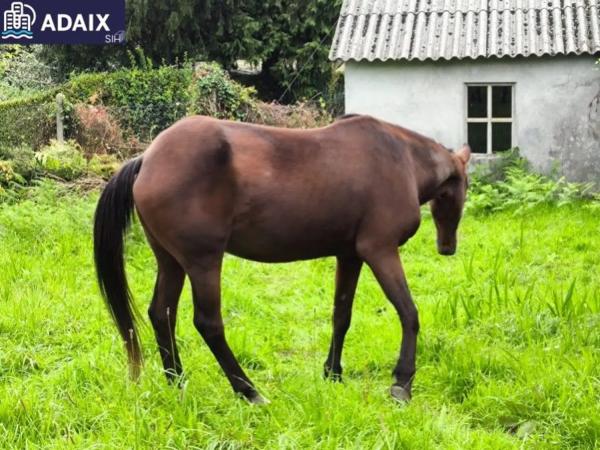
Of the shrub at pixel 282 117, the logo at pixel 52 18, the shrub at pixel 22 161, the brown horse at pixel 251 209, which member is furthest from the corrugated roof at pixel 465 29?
the logo at pixel 52 18

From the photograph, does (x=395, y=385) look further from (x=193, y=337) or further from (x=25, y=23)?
(x=25, y=23)

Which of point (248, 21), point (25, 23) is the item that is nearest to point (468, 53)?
point (25, 23)

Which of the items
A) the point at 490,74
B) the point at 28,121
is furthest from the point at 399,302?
the point at 28,121

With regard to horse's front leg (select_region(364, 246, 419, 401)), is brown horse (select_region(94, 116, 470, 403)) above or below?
above

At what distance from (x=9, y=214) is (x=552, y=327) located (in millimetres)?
6118

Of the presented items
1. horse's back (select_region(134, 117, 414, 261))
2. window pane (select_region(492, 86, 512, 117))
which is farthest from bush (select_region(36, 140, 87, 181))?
horse's back (select_region(134, 117, 414, 261))

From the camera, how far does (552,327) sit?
201 inches

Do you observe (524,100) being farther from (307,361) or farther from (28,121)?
(28,121)

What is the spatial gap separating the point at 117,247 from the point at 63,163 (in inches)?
332

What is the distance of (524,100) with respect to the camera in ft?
40.1

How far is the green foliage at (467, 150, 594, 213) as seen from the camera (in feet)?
34.5

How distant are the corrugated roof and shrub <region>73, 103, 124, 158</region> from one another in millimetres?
5839

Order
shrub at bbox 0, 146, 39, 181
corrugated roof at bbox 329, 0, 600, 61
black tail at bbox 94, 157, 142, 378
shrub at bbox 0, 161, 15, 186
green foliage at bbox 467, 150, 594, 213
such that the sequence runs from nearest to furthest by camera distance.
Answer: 1. black tail at bbox 94, 157, 142, 378
2. shrub at bbox 0, 161, 15, 186
3. green foliage at bbox 467, 150, 594, 213
4. shrub at bbox 0, 146, 39, 181
5. corrugated roof at bbox 329, 0, 600, 61

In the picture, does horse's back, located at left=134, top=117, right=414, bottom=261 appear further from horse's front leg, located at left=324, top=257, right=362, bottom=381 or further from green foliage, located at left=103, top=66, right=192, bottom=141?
green foliage, located at left=103, top=66, right=192, bottom=141
